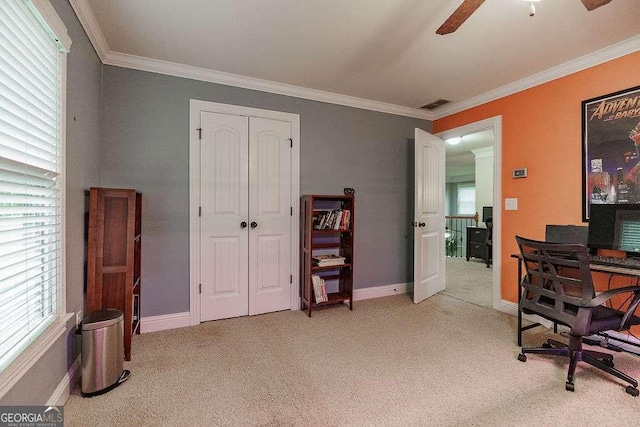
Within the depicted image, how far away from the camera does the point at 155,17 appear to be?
2039 mm

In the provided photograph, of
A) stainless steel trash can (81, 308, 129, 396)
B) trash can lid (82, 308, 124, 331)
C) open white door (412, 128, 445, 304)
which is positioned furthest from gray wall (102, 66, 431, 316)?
stainless steel trash can (81, 308, 129, 396)

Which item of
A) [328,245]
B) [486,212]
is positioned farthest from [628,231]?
[486,212]

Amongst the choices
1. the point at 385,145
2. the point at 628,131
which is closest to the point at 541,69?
the point at 628,131

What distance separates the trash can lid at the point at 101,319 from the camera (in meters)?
1.76

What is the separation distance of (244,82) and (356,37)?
1.27m

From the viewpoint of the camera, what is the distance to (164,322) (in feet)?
8.95

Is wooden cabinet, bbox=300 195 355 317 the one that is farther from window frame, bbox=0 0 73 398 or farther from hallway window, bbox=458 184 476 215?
hallway window, bbox=458 184 476 215

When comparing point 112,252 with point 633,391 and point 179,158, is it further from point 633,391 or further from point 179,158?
point 633,391

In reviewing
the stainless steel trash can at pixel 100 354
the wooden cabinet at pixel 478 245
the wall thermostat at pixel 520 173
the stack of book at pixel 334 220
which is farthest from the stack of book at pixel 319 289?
the wooden cabinet at pixel 478 245

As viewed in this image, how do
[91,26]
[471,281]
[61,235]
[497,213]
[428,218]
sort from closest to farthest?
[61,235], [91,26], [497,213], [428,218], [471,281]

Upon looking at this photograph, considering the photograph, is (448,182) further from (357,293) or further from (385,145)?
(357,293)

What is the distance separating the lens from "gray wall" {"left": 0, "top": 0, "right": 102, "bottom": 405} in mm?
1556

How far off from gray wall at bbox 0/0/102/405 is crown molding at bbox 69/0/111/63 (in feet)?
0.15

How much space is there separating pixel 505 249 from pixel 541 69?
1784 millimetres
